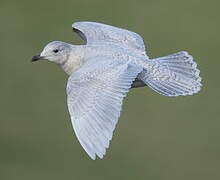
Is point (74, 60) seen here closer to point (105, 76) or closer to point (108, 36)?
point (108, 36)

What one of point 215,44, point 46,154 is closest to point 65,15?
point 215,44

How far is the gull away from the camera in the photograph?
835cm

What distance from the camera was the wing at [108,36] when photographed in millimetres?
9984

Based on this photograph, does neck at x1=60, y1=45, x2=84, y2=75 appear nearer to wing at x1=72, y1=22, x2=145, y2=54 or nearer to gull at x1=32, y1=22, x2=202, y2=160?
gull at x1=32, y1=22, x2=202, y2=160

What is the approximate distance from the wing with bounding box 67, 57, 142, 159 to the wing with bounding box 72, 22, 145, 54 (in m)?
0.85

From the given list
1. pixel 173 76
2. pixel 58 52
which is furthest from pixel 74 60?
pixel 173 76

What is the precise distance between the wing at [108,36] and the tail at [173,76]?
1.20 ft

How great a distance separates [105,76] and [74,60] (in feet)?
2.97

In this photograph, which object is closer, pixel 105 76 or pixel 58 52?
pixel 105 76

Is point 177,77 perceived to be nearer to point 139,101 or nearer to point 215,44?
point 139,101

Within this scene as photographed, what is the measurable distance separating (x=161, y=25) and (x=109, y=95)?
773 centimetres

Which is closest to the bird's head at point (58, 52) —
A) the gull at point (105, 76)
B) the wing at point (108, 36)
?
the gull at point (105, 76)

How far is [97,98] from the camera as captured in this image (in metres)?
8.62

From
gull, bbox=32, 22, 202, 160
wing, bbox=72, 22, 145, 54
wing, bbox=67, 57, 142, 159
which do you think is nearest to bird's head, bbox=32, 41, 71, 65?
gull, bbox=32, 22, 202, 160
